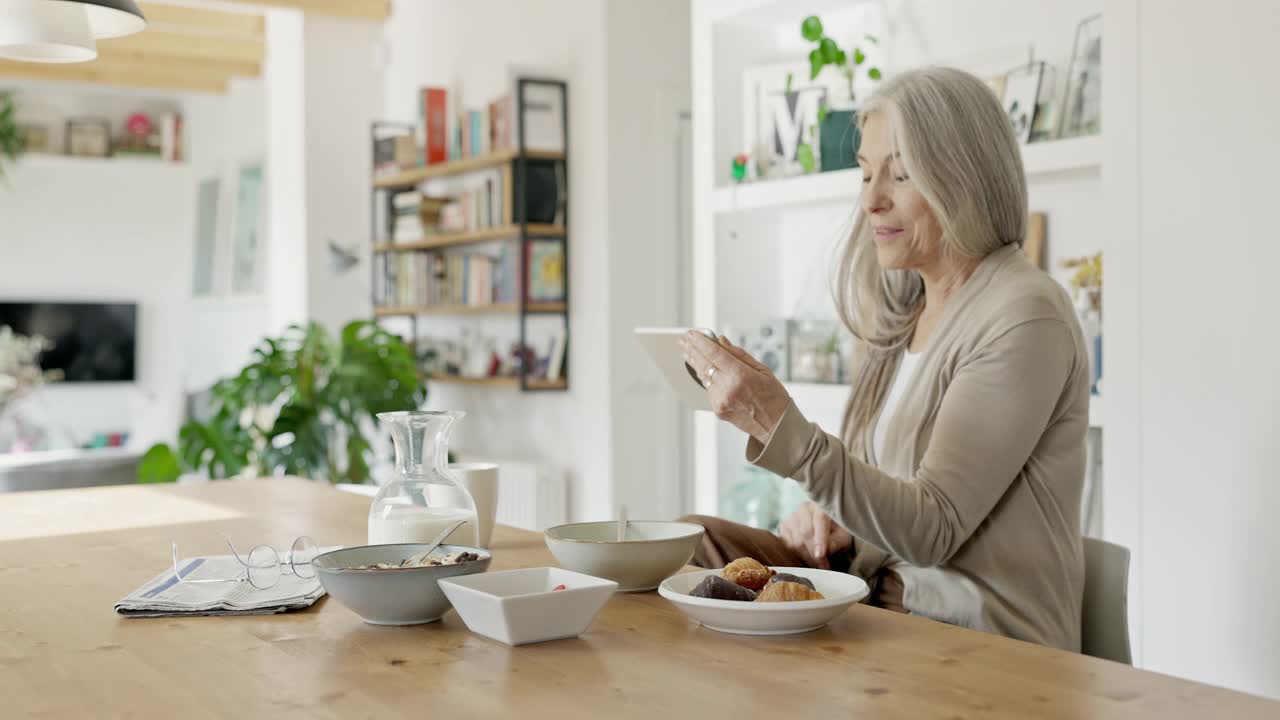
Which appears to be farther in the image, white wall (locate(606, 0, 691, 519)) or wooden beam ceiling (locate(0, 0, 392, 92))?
wooden beam ceiling (locate(0, 0, 392, 92))

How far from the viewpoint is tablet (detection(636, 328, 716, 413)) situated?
1.87 metres

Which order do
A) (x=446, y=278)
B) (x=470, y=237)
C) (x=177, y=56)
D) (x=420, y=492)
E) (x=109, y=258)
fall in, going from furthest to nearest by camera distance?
1. (x=109, y=258)
2. (x=177, y=56)
3. (x=446, y=278)
4. (x=470, y=237)
5. (x=420, y=492)

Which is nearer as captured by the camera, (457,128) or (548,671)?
(548,671)

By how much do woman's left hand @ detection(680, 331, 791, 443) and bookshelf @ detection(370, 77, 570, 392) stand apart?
3.46 meters

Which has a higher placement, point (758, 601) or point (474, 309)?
point (474, 309)

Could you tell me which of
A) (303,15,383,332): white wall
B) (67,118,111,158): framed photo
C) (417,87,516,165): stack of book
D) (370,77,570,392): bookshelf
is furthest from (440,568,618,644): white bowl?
(67,118,111,158): framed photo

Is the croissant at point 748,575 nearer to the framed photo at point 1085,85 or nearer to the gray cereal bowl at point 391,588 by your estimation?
the gray cereal bowl at point 391,588

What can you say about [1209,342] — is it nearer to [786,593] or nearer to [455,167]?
[786,593]

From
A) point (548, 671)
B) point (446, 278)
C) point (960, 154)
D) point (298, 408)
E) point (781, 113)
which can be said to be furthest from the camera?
point (446, 278)

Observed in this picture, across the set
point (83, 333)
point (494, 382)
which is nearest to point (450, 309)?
point (494, 382)

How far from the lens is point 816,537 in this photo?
2006mm

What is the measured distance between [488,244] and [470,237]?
262 millimetres

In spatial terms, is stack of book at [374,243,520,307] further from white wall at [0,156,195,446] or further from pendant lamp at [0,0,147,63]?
white wall at [0,156,195,446]

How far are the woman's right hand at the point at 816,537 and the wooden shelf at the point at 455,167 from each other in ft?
10.6
